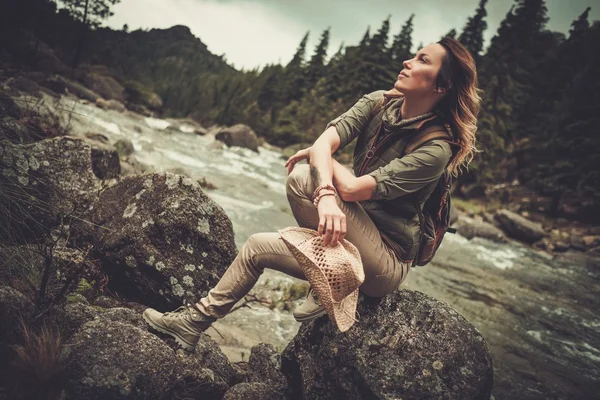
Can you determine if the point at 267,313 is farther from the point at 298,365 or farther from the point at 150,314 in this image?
the point at 150,314

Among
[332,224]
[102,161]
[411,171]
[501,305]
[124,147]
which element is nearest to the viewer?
[332,224]

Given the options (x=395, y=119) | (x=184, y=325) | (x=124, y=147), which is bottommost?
(x=124, y=147)

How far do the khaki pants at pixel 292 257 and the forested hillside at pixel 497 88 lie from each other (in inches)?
339

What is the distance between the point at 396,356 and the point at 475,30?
40199mm

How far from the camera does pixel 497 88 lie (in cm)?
2859

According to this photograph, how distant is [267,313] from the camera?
5172 millimetres

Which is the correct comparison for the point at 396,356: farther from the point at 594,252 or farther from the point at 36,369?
the point at 594,252

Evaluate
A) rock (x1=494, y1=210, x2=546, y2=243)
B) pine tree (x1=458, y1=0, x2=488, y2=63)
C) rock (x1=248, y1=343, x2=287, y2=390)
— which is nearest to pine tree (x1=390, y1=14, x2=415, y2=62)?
pine tree (x1=458, y1=0, x2=488, y2=63)

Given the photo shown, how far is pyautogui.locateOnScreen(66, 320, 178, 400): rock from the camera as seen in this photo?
1.76 metres

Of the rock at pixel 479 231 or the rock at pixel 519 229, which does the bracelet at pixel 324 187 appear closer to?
the rock at pixel 479 231

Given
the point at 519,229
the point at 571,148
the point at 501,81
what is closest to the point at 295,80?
the point at 501,81

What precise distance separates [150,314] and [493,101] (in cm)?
3265

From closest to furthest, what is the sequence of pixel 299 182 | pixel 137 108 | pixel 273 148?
pixel 299 182
pixel 273 148
pixel 137 108

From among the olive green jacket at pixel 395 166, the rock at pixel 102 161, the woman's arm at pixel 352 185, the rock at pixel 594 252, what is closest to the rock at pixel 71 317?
the woman's arm at pixel 352 185
